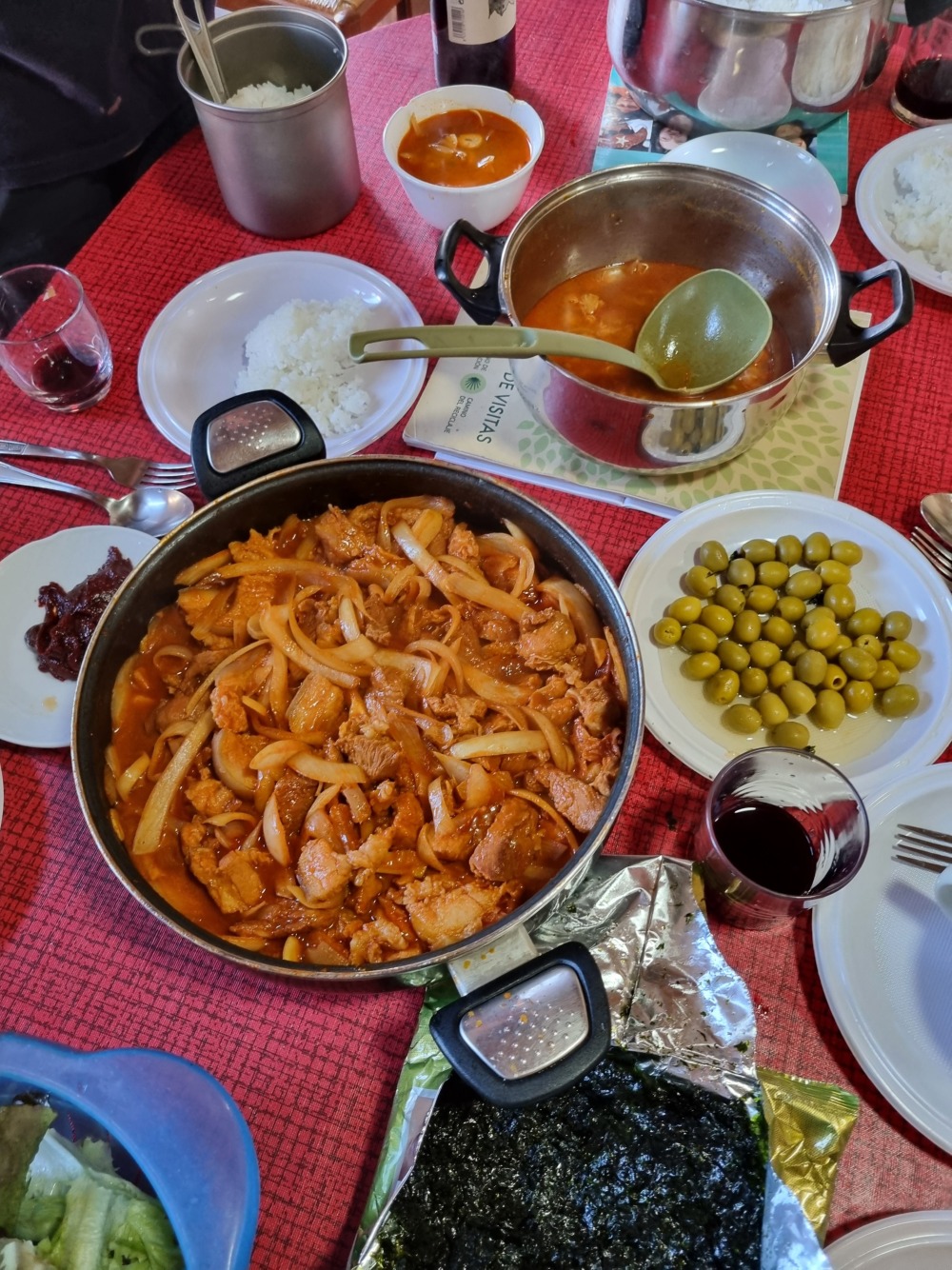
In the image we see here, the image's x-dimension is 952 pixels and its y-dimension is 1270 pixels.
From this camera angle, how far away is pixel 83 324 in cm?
234

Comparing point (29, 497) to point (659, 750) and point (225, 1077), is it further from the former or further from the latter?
point (659, 750)

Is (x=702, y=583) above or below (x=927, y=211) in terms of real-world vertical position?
below

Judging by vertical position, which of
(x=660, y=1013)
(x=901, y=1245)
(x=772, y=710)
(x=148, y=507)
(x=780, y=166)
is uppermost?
(x=780, y=166)

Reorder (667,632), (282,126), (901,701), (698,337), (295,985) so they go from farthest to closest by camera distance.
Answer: (282,126)
(698,337)
(667,632)
(901,701)
(295,985)

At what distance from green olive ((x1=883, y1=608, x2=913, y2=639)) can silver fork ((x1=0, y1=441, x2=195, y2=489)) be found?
1.73 m

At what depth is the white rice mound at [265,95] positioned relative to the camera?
8.17ft

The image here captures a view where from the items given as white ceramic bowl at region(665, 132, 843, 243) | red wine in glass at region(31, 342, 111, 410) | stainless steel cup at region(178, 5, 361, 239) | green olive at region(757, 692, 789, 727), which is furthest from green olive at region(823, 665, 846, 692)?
red wine in glass at region(31, 342, 111, 410)

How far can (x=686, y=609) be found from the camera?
6.31ft

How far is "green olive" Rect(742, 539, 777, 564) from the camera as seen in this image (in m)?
1.99

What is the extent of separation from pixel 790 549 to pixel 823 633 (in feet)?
0.74

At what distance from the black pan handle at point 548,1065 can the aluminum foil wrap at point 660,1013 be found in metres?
0.26

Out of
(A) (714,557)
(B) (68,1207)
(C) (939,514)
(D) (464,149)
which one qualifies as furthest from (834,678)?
(D) (464,149)

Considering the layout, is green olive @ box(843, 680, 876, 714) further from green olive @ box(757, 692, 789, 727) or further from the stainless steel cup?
the stainless steel cup

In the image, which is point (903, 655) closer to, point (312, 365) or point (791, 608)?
point (791, 608)
